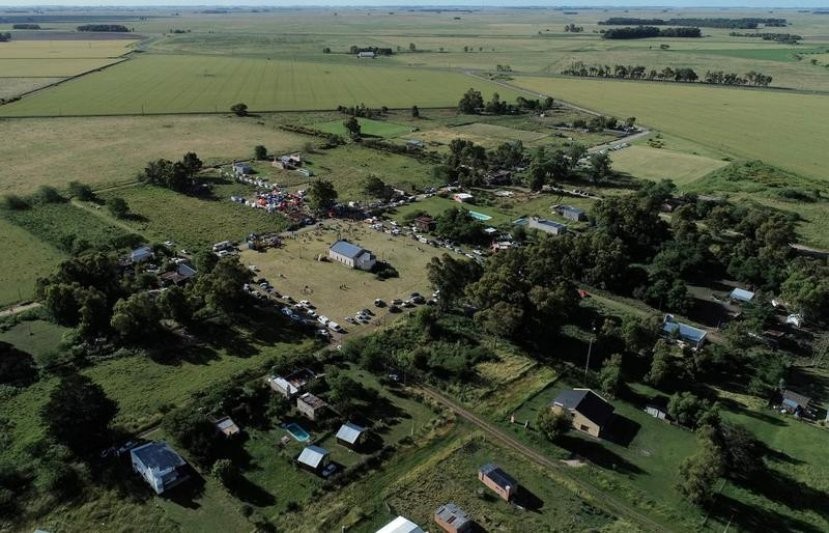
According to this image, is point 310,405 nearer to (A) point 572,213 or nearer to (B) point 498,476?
(B) point 498,476

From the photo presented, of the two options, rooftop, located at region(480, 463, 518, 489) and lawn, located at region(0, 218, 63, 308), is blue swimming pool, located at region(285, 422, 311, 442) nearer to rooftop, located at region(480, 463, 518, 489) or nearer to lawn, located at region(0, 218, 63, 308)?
rooftop, located at region(480, 463, 518, 489)

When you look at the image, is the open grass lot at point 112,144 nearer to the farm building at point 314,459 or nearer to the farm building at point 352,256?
the farm building at point 352,256

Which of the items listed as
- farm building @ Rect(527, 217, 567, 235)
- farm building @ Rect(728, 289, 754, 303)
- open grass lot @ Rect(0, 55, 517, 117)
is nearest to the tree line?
open grass lot @ Rect(0, 55, 517, 117)

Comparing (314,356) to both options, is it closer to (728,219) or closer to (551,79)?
(728,219)

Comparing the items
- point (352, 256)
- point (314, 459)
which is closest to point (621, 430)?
point (314, 459)

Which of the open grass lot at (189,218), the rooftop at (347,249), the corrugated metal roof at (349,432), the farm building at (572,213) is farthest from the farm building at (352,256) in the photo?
the farm building at (572,213)

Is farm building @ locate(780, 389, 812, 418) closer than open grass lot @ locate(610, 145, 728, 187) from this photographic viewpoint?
Yes
